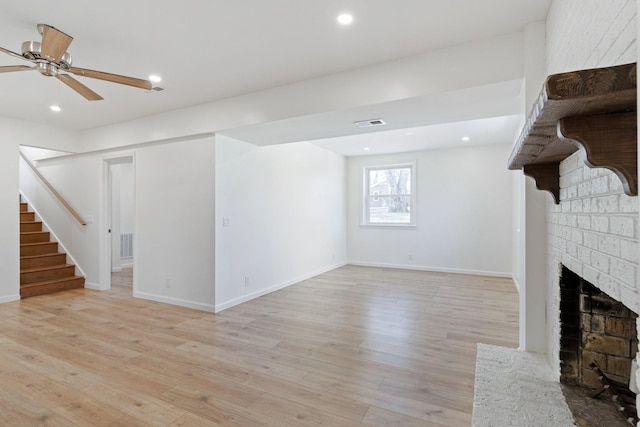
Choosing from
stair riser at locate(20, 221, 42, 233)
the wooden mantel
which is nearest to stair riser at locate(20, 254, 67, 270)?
stair riser at locate(20, 221, 42, 233)

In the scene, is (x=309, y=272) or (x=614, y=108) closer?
(x=614, y=108)

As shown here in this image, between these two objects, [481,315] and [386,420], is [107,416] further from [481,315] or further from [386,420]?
[481,315]

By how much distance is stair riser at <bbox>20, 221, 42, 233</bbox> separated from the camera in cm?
585

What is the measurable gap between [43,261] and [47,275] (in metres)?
0.32

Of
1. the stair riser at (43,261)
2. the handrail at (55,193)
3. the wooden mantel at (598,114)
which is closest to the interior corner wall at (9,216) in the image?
the stair riser at (43,261)

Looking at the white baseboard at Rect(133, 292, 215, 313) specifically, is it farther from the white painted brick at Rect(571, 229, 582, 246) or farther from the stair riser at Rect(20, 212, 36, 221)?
the white painted brick at Rect(571, 229, 582, 246)

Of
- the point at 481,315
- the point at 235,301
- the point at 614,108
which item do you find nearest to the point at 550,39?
the point at 614,108

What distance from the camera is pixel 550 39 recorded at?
225cm

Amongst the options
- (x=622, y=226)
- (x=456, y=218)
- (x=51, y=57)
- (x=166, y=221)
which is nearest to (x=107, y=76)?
(x=51, y=57)

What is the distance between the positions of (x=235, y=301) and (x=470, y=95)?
367 centimetres

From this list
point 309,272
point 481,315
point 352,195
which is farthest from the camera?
point 352,195

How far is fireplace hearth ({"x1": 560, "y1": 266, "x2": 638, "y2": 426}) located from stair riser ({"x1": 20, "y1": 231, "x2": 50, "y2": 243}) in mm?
7557

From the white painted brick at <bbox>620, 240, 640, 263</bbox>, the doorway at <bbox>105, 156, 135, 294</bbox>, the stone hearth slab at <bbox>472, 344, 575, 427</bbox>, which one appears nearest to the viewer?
the white painted brick at <bbox>620, 240, 640, 263</bbox>

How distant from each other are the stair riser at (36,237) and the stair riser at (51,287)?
1.17 metres
